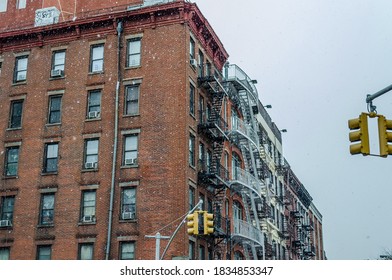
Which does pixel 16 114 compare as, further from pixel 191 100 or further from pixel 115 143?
pixel 191 100

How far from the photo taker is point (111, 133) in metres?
26.5

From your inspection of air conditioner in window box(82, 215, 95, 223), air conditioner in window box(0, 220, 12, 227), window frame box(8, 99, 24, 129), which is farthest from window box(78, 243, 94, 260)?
window frame box(8, 99, 24, 129)

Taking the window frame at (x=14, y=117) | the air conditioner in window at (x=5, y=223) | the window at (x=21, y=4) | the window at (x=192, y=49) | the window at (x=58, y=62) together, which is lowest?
the air conditioner in window at (x=5, y=223)

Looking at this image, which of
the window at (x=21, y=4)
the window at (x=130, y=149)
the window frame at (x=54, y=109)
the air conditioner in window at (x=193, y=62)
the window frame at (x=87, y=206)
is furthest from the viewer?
the window at (x=21, y=4)

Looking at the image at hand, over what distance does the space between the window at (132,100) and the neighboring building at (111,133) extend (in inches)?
2.1

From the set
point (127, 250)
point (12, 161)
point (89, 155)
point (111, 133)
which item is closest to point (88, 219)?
point (127, 250)

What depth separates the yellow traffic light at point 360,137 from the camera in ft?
40.8

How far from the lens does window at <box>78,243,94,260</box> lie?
25.0 metres

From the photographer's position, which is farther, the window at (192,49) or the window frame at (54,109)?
the window at (192,49)

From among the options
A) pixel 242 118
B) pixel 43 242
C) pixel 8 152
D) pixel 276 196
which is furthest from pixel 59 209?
pixel 276 196

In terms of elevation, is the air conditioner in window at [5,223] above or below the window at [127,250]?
above

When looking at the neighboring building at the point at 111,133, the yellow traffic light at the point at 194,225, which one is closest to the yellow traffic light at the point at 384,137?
the yellow traffic light at the point at 194,225

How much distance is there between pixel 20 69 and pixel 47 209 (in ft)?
20.6

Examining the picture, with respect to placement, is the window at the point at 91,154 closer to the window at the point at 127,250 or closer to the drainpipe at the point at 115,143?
the drainpipe at the point at 115,143
